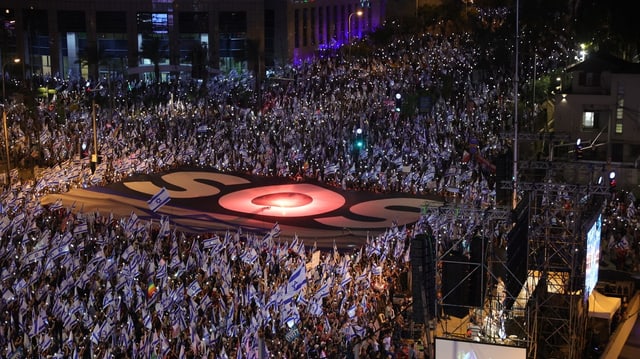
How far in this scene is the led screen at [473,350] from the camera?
Result: 62.1ft

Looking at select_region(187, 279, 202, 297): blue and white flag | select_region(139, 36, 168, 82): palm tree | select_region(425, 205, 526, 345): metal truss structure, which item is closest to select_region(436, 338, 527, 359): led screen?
select_region(425, 205, 526, 345): metal truss structure

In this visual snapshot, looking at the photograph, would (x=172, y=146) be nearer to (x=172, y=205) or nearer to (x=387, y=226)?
(x=172, y=205)

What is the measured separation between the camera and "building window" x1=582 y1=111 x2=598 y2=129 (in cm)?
4366

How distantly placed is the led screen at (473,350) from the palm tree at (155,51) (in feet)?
187

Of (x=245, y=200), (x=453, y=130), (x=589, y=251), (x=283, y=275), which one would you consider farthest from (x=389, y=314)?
(x=453, y=130)

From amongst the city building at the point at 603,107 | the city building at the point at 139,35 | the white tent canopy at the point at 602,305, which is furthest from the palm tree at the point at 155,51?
the white tent canopy at the point at 602,305

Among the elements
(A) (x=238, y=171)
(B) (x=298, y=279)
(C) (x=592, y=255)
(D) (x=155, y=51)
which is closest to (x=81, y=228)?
(B) (x=298, y=279)

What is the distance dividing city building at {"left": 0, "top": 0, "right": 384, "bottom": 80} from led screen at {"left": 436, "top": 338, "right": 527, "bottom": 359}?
5737 cm

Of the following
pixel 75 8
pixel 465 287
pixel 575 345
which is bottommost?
pixel 575 345

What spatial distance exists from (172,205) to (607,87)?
2113 cm

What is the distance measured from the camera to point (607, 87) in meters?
43.8

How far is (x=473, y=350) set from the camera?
19219 mm

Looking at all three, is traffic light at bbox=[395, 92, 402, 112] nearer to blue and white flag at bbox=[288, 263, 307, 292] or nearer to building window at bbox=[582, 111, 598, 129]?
building window at bbox=[582, 111, 598, 129]

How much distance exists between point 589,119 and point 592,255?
72.2 feet
